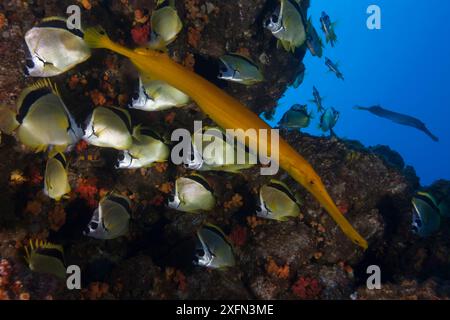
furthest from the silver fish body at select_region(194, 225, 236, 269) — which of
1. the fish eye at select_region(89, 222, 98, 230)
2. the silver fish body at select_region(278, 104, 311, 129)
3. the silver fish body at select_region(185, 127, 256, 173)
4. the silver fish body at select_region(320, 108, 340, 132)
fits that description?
the silver fish body at select_region(320, 108, 340, 132)

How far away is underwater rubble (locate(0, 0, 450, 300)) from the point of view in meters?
4.57

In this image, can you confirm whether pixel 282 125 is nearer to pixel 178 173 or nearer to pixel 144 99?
pixel 178 173

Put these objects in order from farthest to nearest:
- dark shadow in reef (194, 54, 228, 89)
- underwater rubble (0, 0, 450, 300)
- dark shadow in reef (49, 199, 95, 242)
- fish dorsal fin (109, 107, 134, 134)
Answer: dark shadow in reef (194, 54, 228, 89) < dark shadow in reef (49, 199, 95, 242) < underwater rubble (0, 0, 450, 300) < fish dorsal fin (109, 107, 134, 134)

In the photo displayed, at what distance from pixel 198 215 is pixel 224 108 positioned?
9.37ft

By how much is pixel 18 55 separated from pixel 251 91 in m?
4.01

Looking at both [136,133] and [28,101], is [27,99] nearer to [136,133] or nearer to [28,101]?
[28,101]

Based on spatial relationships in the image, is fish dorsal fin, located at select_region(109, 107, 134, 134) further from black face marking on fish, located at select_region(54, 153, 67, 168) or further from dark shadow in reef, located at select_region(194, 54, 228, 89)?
dark shadow in reef, located at select_region(194, 54, 228, 89)

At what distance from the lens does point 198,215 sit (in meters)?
5.65

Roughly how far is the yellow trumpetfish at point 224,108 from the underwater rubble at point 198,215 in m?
1.99

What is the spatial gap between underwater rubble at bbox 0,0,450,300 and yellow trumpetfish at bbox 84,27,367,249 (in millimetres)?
1995

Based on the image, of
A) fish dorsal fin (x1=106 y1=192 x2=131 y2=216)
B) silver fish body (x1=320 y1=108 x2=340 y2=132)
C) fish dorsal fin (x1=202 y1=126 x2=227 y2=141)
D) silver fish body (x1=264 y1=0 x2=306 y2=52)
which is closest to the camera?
fish dorsal fin (x1=106 y1=192 x2=131 y2=216)

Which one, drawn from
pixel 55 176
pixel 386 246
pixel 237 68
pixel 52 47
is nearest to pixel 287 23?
pixel 237 68
